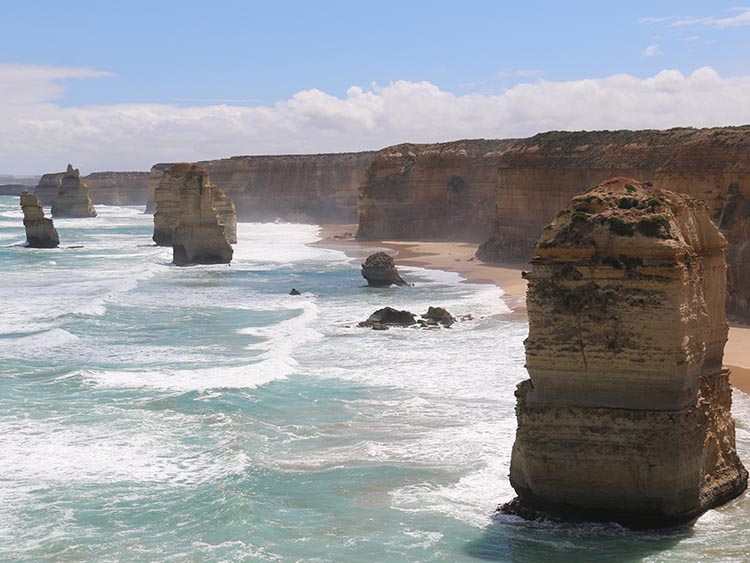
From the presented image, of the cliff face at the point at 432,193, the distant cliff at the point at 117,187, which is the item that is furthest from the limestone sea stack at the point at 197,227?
the distant cliff at the point at 117,187

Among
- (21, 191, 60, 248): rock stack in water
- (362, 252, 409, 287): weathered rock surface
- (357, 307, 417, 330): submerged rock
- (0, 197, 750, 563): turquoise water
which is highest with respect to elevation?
(21, 191, 60, 248): rock stack in water

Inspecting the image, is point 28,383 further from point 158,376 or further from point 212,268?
point 212,268

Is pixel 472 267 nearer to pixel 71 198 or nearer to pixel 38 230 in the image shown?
pixel 38 230

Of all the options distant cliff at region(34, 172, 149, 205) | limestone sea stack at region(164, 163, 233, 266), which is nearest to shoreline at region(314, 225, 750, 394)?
limestone sea stack at region(164, 163, 233, 266)

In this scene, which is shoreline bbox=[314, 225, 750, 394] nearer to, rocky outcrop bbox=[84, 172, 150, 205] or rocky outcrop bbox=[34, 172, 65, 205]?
rocky outcrop bbox=[34, 172, 65, 205]

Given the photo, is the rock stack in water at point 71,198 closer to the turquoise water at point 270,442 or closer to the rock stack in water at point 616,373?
the turquoise water at point 270,442

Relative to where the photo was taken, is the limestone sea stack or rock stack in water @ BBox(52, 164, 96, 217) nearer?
the limestone sea stack

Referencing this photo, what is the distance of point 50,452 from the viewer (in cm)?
1697

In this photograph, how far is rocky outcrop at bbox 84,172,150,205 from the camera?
17088 centimetres

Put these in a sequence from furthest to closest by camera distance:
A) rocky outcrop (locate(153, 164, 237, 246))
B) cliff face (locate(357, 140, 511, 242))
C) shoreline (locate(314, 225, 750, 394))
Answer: cliff face (locate(357, 140, 511, 242)) → rocky outcrop (locate(153, 164, 237, 246)) → shoreline (locate(314, 225, 750, 394))

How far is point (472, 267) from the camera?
5041 cm

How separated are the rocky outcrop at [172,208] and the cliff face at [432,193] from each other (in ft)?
38.2

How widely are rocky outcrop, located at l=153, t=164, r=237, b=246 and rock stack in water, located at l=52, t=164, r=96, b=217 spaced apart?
1842 inches

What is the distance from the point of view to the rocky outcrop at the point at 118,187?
171 metres
